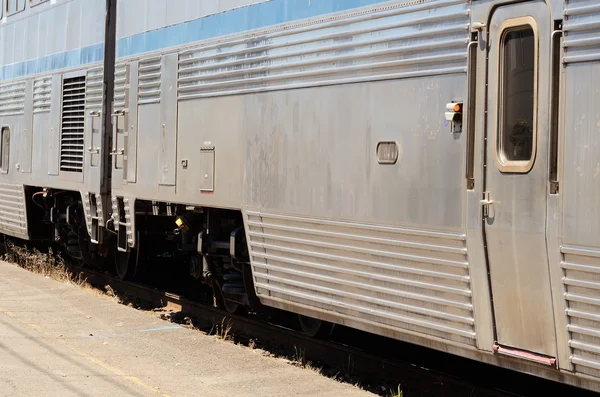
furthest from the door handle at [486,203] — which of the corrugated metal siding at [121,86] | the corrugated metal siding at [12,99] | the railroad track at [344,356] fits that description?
the corrugated metal siding at [12,99]

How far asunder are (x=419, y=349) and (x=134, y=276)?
5.24m

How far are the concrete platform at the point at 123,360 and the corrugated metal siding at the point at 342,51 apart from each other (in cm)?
242

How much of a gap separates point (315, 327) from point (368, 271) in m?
2.33

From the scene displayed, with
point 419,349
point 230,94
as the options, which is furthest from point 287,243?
point 419,349

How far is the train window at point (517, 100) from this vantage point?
208 inches

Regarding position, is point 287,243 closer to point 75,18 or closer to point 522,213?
point 522,213

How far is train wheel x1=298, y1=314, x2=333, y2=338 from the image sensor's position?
8.71m

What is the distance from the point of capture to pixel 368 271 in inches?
257

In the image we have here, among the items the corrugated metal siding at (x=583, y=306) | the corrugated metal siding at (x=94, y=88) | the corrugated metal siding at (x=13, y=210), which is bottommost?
the corrugated metal siding at (x=583, y=306)

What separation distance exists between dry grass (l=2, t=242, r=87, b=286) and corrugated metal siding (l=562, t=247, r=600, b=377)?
895 cm

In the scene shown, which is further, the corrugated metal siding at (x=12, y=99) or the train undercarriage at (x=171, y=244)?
the corrugated metal siding at (x=12, y=99)

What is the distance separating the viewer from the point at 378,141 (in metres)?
6.43

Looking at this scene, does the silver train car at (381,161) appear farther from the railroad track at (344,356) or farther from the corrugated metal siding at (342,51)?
the railroad track at (344,356)

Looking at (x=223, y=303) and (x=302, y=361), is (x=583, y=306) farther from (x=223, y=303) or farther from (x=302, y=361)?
(x=223, y=303)
